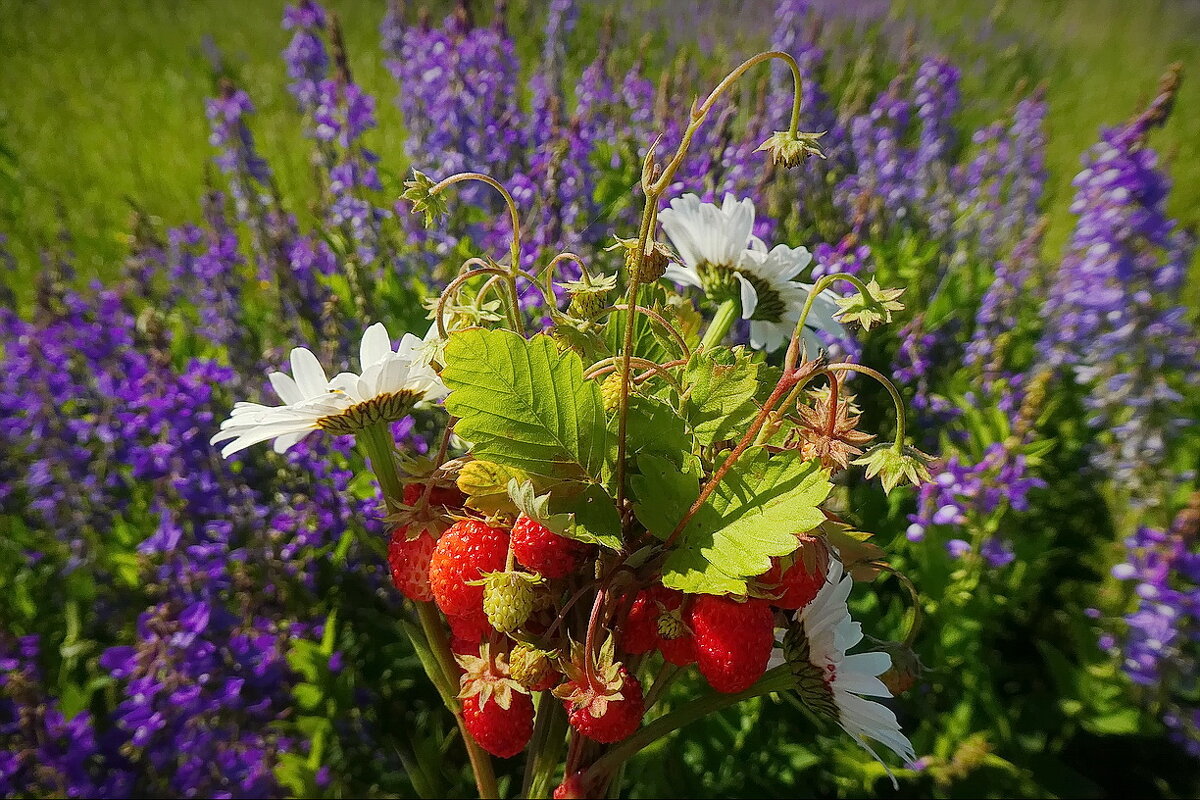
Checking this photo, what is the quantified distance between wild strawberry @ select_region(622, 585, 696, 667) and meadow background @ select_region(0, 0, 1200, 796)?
23.3 inches

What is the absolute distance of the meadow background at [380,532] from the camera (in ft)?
3.90

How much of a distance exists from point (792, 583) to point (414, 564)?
0.29m

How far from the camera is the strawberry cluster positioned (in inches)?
19.7

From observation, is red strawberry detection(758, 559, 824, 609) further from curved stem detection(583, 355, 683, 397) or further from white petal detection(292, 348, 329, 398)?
white petal detection(292, 348, 329, 398)

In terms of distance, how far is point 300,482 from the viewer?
132cm

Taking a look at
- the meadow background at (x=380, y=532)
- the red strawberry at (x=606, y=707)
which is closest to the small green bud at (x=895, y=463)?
the red strawberry at (x=606, y=707)

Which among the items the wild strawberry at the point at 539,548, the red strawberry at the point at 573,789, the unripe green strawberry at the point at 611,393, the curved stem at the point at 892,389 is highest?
the unripe green strawberry at the point at 611,393

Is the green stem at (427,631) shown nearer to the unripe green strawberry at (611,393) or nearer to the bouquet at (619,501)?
the bouquet at (619,501)

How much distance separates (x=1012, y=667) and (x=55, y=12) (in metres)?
7.05

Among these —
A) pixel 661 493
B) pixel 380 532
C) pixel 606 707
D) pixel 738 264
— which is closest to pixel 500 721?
pixel 606 707

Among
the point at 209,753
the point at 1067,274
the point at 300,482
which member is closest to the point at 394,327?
the point at 300,482

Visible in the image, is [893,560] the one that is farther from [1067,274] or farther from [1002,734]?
[1067,274]

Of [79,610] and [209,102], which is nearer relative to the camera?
[79,610]

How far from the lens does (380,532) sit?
1.34 m
